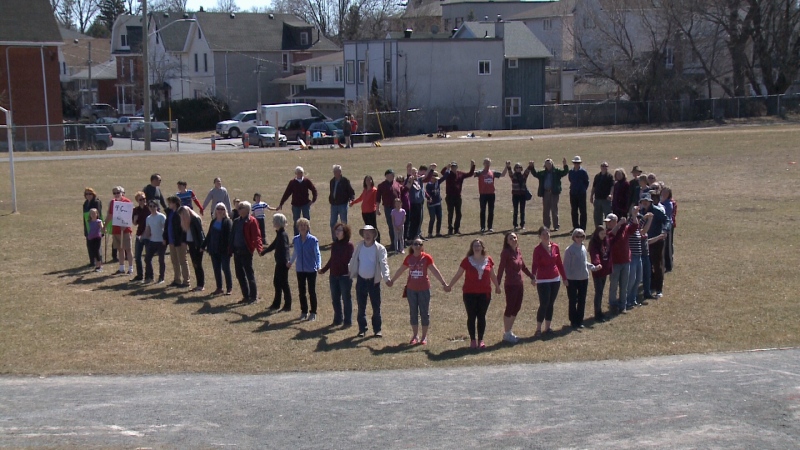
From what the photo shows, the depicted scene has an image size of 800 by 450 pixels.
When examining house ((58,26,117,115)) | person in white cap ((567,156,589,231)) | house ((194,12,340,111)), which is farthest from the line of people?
house ((58,26,117,115))

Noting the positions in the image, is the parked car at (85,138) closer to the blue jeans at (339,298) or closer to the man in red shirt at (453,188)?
the man in red shirt at (453,188)

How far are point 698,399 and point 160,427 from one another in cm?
612

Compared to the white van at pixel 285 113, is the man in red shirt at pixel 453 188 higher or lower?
lower

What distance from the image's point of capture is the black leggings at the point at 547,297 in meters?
13.5

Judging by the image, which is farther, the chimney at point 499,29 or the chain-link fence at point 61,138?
the chimney at point 499,29

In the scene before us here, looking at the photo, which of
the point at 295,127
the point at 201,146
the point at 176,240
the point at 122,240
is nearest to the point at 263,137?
the point at 201,146

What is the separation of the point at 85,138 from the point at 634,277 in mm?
43289

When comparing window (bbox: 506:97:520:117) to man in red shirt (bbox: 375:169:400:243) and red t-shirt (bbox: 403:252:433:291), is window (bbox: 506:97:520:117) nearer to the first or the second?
man in red shirt (bbox: 375:169:400:243)

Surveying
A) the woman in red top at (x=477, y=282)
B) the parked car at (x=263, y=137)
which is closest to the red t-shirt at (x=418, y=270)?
the woman in red top at (x=477, y=282)

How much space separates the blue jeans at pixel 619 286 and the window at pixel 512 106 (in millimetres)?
52229

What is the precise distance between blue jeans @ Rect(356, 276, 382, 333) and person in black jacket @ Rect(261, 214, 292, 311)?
70.5 inches

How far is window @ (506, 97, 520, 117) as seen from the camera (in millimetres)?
66500

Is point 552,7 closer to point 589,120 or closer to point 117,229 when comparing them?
point 589,120

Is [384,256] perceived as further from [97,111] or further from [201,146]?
[97,111]
